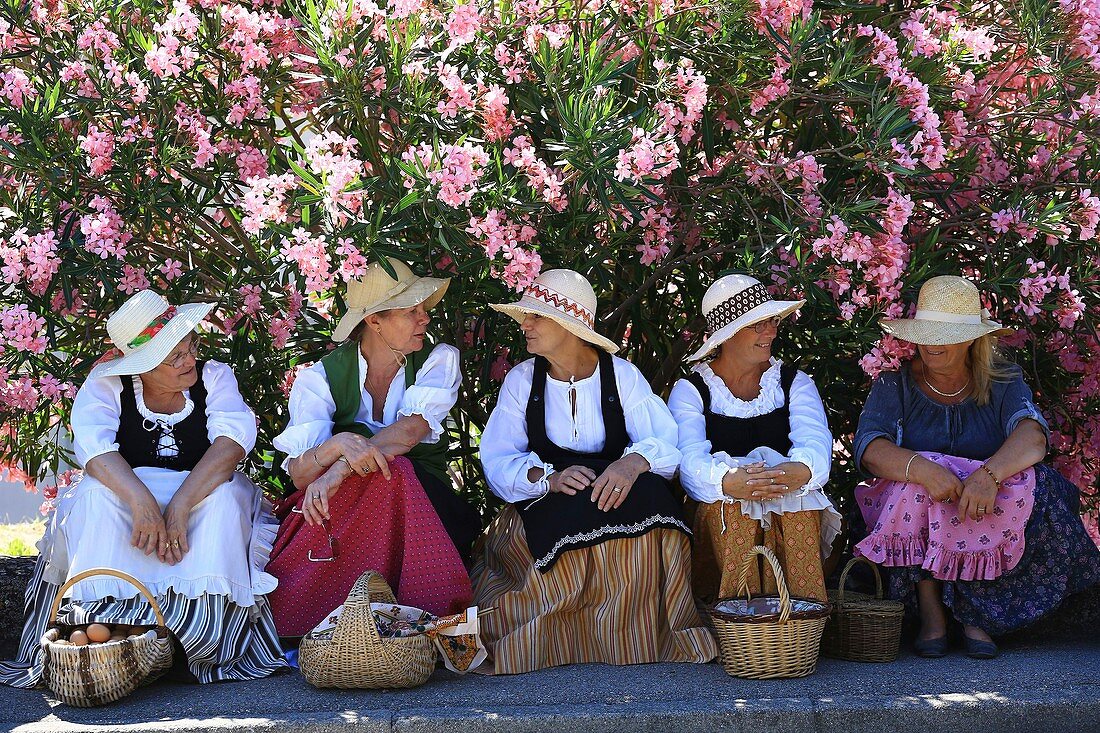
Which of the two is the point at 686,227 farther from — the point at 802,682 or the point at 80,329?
the point at 80,329

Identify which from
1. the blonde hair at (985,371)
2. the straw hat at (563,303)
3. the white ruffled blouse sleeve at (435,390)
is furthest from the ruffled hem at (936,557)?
the white ruffled blouse sleeve at (435,390)

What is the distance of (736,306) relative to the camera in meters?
4.39

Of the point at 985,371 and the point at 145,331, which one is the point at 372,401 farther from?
the point at 985,371

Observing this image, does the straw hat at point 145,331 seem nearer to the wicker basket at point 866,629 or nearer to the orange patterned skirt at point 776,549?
the orange patterned skirt at point 776,549

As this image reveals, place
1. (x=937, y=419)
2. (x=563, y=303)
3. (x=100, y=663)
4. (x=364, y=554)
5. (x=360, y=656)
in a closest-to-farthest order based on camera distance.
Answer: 1. (x=100, y=663)
2. (x=360, y=656)
3. (x=364, y=554)
4. (x=563, y=303)
5. (x=937, y=419)

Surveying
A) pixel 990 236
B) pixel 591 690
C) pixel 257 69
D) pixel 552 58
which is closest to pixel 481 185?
pixel 552 58

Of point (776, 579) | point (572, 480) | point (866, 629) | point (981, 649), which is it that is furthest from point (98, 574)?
point (981, 649)

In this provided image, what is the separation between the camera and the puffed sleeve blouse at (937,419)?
14.4 feet

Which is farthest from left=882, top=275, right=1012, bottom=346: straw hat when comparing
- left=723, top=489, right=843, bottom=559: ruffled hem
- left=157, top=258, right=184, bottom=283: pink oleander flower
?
left=157, top=258, right=184, bottom=283: pink oleander flower

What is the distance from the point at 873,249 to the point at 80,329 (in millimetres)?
2811

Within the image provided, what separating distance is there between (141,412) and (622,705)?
6.10 feet

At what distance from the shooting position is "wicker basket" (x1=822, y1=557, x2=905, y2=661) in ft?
13.6

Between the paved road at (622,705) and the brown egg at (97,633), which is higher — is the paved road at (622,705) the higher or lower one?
the lower one

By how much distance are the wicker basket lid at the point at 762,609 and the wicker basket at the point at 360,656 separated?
94 centimetres
